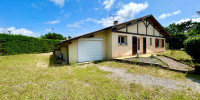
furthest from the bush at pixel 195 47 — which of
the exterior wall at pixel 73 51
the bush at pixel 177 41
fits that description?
the bush at pixel 177 41

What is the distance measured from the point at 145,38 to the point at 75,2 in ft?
33.6

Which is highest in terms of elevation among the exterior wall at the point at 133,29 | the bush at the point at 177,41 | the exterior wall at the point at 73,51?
the exterior wall at the point at 133,29

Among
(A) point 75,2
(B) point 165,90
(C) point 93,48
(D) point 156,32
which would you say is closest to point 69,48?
(C) point 93,48

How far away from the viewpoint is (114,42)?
8078 mm

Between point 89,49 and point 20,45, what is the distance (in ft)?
33.7

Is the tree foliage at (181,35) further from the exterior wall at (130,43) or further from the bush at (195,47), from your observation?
the bush at (195,47)

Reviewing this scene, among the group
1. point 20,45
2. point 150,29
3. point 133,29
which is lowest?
point 20,45

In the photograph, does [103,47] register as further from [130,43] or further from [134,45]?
[134,45]

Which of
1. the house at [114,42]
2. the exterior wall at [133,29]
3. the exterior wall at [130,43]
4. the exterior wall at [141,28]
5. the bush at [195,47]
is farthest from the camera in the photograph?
the exterior wall at [141,28]

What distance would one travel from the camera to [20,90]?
110 inches

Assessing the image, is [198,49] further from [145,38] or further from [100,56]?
[100,56]

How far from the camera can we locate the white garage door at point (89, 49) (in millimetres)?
7054

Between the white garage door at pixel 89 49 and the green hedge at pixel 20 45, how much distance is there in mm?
9669

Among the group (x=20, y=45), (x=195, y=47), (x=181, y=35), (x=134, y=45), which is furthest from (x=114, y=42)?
(x=181, y=35)
